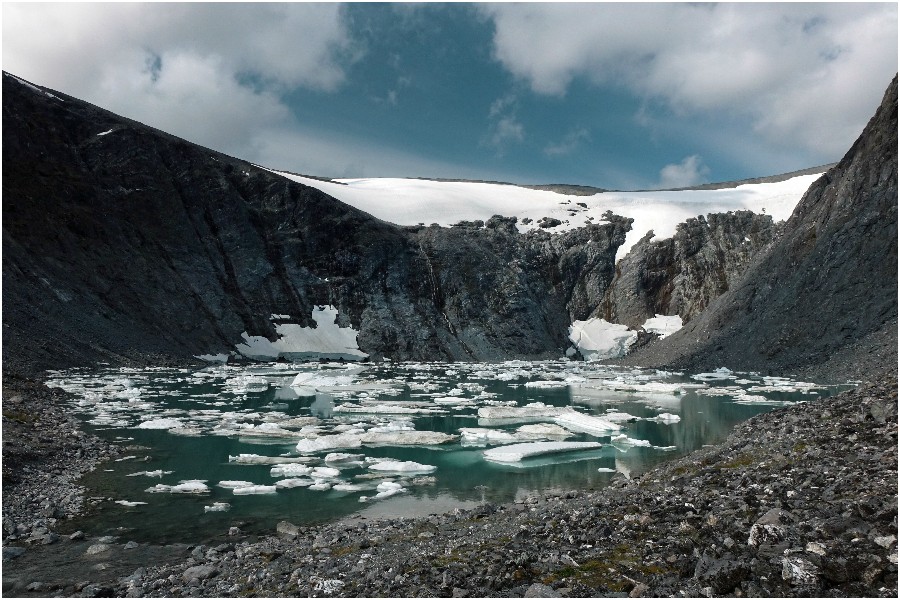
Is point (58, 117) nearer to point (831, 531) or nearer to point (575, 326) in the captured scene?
point (575, 326)

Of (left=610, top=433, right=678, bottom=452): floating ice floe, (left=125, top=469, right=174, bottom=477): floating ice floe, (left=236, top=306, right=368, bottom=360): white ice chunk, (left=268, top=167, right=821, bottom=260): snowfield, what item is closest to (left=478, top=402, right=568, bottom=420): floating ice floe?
(left=610, top=433, right=678, bottom=452): floating ice floe

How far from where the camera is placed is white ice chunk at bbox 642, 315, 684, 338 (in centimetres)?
8312

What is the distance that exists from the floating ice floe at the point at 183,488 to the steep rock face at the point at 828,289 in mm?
37970

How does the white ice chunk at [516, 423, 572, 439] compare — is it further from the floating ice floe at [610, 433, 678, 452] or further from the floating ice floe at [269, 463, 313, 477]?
the floating ice floe at [269, 463, 313, 477]

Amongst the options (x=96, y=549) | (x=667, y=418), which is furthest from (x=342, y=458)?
Answer: (x=667, y=418)

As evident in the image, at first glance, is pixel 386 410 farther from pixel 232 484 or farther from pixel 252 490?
pixel 252 490

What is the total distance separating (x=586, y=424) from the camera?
25.6 m

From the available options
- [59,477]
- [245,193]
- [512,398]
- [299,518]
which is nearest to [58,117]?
[245,193]

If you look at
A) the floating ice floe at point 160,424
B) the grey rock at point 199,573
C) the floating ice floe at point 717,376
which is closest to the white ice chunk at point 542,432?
the floating ice floe at point 160,424

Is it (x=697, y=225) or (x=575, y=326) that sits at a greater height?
(x=697, y=225)

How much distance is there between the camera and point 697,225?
94.2 m

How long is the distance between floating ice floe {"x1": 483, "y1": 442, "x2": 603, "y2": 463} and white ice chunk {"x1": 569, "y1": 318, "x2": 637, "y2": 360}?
6325cm

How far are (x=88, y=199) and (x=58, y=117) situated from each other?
42.1ft

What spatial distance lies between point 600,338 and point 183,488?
76.3m
